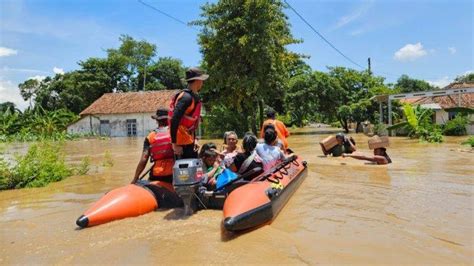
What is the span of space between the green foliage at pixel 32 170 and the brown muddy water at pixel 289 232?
838 millimetres

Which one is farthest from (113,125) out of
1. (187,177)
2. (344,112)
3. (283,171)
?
(187,177)

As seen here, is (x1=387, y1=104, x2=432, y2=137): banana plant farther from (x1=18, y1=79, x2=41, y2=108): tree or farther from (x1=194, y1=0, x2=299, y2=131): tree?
(x1=18, y1=79, x2=41, y2=108): tree

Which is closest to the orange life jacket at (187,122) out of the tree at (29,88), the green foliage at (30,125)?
the green foliage at (30,125)

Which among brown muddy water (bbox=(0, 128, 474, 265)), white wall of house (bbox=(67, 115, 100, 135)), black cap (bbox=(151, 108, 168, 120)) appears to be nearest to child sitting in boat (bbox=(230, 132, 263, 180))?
brown muddy water (bbox=(0, 128, 474, 265))

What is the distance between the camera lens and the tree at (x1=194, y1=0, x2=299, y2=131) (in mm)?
22234

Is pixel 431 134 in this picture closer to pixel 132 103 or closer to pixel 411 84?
pixel 132 103

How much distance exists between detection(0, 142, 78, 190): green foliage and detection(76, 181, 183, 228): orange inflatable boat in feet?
12.8

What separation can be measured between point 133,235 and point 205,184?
4.25 feet

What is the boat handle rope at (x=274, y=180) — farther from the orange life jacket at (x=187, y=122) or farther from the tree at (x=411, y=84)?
the tree at (x=411, y=84)

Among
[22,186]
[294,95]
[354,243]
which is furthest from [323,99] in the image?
[354,243]

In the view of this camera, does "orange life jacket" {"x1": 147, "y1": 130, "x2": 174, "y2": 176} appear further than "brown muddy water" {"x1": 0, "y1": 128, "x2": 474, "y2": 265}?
Yes

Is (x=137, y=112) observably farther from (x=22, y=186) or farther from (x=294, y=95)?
(x=22, y=186)

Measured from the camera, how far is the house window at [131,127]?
35.2m

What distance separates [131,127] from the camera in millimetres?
35500
